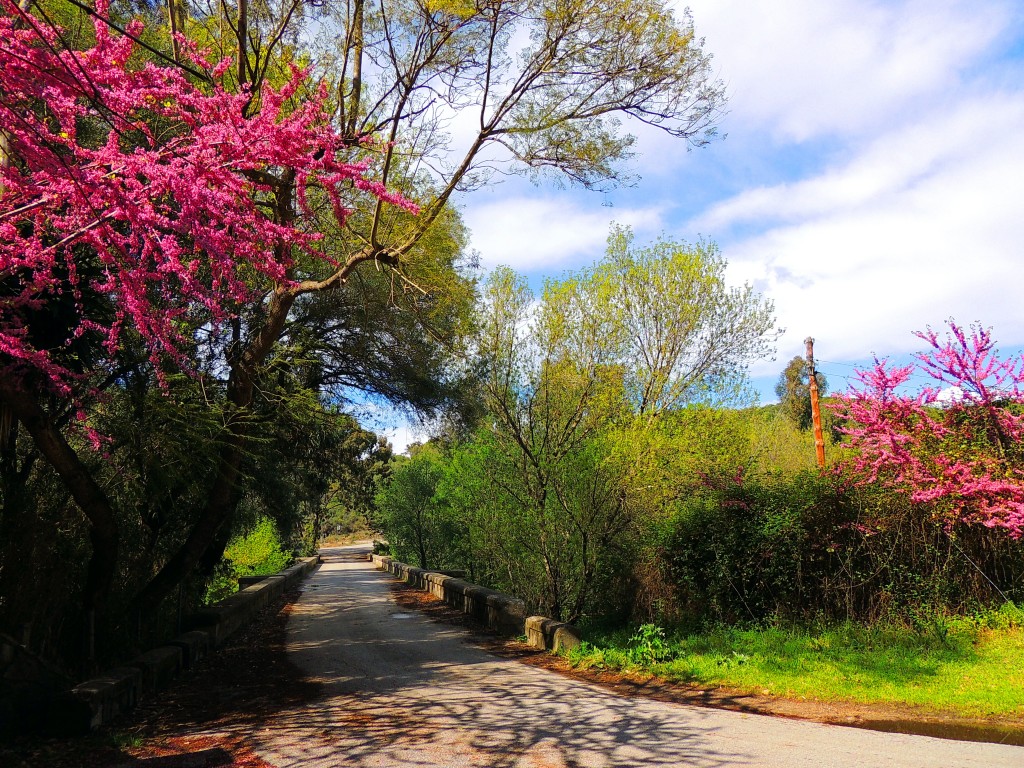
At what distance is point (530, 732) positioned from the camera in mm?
5762

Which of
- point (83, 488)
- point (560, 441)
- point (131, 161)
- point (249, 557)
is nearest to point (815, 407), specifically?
point (560, 441)

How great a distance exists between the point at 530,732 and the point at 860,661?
4.10 metres

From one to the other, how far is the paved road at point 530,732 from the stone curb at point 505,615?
0.93m

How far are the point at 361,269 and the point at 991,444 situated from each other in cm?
960

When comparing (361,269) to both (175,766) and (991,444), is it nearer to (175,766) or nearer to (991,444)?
(175,766)

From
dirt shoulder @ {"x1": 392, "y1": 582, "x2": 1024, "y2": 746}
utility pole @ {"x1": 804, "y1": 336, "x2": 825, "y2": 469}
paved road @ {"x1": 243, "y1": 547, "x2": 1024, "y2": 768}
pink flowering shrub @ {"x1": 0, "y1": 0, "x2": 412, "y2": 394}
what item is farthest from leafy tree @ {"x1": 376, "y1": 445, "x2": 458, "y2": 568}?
pink flowering shrub @ {"x1": 0, "y1": 0, "x2": 412, "y2": 394}

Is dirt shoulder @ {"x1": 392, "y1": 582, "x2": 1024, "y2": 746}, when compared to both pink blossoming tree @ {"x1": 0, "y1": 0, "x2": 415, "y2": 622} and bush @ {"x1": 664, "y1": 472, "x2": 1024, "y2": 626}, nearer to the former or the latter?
bush @ {"x1": 664, "y1": 472, "x2": 1024, "y2": 626}

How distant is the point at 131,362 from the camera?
7852mm

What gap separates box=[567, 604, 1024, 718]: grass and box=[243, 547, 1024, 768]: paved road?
3.59 ft

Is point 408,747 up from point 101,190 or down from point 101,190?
down

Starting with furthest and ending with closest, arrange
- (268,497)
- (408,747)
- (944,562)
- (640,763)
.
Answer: (268,497)
(944,562)
(408,747)
(640,763)

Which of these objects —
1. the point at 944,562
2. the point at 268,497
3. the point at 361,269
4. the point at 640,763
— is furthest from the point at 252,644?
the point at 944,562

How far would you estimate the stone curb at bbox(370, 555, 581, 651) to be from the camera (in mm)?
9734

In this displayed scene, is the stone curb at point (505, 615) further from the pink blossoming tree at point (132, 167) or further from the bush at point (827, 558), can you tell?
the pink blossoming tree at point (132, 167)
